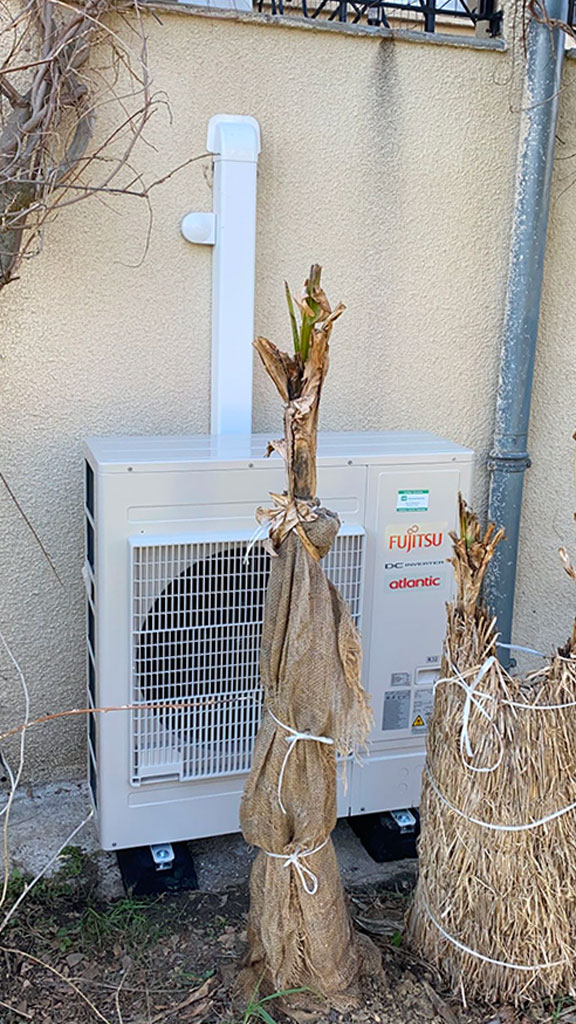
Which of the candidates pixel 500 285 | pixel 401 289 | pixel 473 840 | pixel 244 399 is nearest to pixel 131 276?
pixel 244 399

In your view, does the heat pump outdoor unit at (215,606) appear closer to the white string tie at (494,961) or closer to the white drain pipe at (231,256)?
the white drain pipe at (231,256)

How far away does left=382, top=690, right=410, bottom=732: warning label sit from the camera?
269 centimetres

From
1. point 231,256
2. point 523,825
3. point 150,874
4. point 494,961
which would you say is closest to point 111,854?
point 150,874

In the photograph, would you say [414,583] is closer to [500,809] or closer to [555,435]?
[500,809]

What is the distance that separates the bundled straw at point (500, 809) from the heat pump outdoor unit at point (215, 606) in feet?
1.26

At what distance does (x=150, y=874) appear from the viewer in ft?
8.28

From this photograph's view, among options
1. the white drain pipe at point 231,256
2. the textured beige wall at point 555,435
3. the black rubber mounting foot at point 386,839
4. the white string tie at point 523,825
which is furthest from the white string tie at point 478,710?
the textured beige wall at point 555,435

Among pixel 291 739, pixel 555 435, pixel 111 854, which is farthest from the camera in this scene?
pixel 555 435

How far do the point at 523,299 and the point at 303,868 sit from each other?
212 cm

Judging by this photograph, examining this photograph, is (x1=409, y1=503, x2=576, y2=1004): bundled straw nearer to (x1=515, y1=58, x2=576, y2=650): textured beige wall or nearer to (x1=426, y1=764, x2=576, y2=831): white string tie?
(x1=426, y1=764, x2=576, y2=831): white string tie

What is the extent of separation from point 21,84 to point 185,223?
0.62 metres

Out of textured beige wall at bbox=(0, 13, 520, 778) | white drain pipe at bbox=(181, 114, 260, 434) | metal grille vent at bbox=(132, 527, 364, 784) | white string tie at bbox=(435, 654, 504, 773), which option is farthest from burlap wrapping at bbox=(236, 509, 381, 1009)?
textured beige wall at bbox=(0, 13, 520, 778)

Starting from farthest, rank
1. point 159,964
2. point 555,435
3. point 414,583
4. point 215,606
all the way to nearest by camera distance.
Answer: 1. point 555,435
2. point 414,583
3. point 215,606
4. point 159,964

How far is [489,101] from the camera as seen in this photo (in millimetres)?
3115
